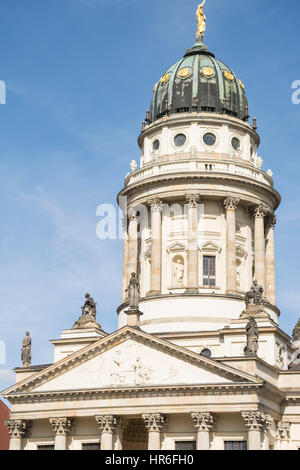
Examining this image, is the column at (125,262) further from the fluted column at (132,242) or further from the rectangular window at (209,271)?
the rectangular window at (209,271)

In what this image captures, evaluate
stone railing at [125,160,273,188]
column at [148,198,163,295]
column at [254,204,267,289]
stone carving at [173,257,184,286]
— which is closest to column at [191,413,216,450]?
column at [148,198,163,295]

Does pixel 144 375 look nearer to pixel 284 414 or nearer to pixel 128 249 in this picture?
pixel 284 414

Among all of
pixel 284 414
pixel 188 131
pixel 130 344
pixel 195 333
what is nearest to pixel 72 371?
pixel 130 344

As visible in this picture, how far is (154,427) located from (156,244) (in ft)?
56.7

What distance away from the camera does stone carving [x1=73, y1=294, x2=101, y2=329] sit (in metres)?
64.6

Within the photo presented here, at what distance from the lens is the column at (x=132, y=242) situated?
70438 millimetres

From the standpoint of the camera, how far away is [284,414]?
58.3m

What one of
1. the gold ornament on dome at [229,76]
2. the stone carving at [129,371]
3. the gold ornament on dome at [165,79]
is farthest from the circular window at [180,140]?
the stone carving at [129,371]

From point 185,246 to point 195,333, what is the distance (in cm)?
910

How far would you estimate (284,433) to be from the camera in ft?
190

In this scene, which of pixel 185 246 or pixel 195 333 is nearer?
pixel 195 333

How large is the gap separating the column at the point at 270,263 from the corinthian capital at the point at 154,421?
17923 millimetres

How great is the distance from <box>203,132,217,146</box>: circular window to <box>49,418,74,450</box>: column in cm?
2513
